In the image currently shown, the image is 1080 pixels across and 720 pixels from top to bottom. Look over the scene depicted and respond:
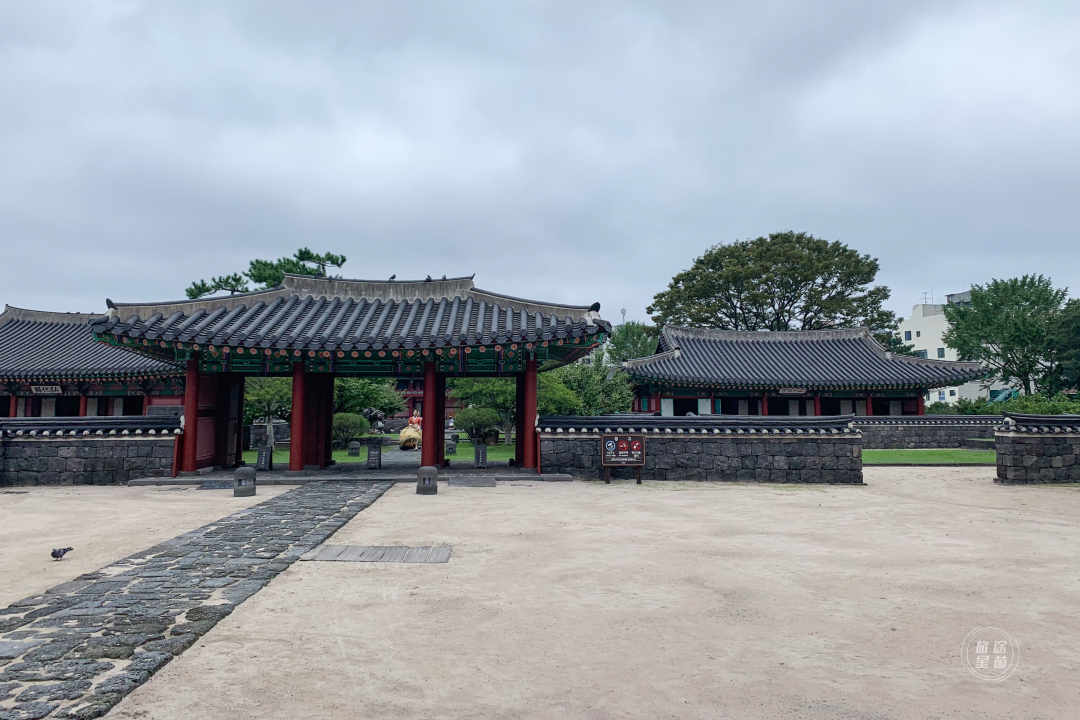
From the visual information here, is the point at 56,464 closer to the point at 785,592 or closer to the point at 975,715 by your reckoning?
the point at 785,592

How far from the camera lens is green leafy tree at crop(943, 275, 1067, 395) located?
35.3 metres

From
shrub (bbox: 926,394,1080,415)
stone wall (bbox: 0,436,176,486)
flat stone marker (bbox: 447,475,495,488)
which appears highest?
shrub (bbox: 926,394,1080,415)

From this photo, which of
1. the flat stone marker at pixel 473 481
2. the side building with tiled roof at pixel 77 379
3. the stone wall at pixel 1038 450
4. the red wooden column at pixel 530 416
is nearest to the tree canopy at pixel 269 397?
the side building with tiled roof at pixel 77 379

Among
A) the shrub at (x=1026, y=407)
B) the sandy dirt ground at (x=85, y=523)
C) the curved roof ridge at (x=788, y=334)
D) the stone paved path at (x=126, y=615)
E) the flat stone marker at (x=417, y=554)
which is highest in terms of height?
the curved roof ridge at (x=788, y=334)

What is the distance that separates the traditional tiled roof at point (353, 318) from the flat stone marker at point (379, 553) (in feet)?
22.6

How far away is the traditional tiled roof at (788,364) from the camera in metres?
28.7

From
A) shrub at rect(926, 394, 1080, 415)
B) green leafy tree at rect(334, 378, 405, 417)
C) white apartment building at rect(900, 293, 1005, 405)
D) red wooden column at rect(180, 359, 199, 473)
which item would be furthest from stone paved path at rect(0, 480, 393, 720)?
white apartment building at rect(900, 293, 1005, 405)

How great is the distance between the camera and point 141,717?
3191 mm

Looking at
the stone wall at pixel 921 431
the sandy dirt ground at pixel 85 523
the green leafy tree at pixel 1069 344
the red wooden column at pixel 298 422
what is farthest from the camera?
the green leafy tree at pixel 1069 344

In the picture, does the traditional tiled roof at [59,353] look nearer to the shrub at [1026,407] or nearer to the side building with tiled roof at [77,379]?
the side building with tiled roof at [77,379]

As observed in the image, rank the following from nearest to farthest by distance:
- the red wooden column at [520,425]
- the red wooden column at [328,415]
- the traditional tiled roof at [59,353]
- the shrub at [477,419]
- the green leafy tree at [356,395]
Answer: the red wooden column at [520,425]
the red wooden column at [328,415]
the traditional tiled roof at [59,353]
the green leafy tree at [356,395]
the shrub at [477,419]

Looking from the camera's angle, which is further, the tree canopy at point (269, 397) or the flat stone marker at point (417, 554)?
the tree canopy at point (269, 397)

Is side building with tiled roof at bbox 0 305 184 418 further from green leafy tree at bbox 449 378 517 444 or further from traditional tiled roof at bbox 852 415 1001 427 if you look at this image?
traditional tiled roof at bbox 852 415 1001 427

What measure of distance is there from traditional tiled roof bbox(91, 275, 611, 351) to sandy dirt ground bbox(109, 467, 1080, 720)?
5819 millimetres
